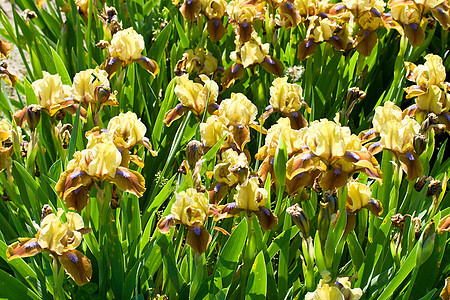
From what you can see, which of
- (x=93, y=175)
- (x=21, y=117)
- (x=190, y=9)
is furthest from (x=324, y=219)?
(x=190, y=9)

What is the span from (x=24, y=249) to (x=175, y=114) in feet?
3.21

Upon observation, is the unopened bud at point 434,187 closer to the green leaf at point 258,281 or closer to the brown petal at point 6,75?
the green leaf at point 258,281

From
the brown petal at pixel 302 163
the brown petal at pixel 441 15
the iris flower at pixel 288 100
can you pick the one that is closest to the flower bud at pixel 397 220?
the brown petal at pixel 302 163

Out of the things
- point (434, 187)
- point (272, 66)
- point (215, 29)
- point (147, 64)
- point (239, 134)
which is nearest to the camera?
point (434, 187)

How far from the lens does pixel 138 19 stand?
3.77m

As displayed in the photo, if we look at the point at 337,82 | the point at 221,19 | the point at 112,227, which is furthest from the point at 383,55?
the point at 112,227

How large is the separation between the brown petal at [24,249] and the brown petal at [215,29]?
174 centimetres

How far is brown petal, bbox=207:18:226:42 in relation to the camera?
10.2 feet

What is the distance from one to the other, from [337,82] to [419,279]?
1.50 metres

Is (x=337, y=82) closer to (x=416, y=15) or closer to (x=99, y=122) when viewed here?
(x=416, y=15)

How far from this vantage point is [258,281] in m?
1.79

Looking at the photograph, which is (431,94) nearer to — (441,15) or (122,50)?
(441,15)

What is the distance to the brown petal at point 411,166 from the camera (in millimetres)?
1946

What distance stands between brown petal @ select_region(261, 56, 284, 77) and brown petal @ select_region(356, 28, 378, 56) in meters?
0.45
